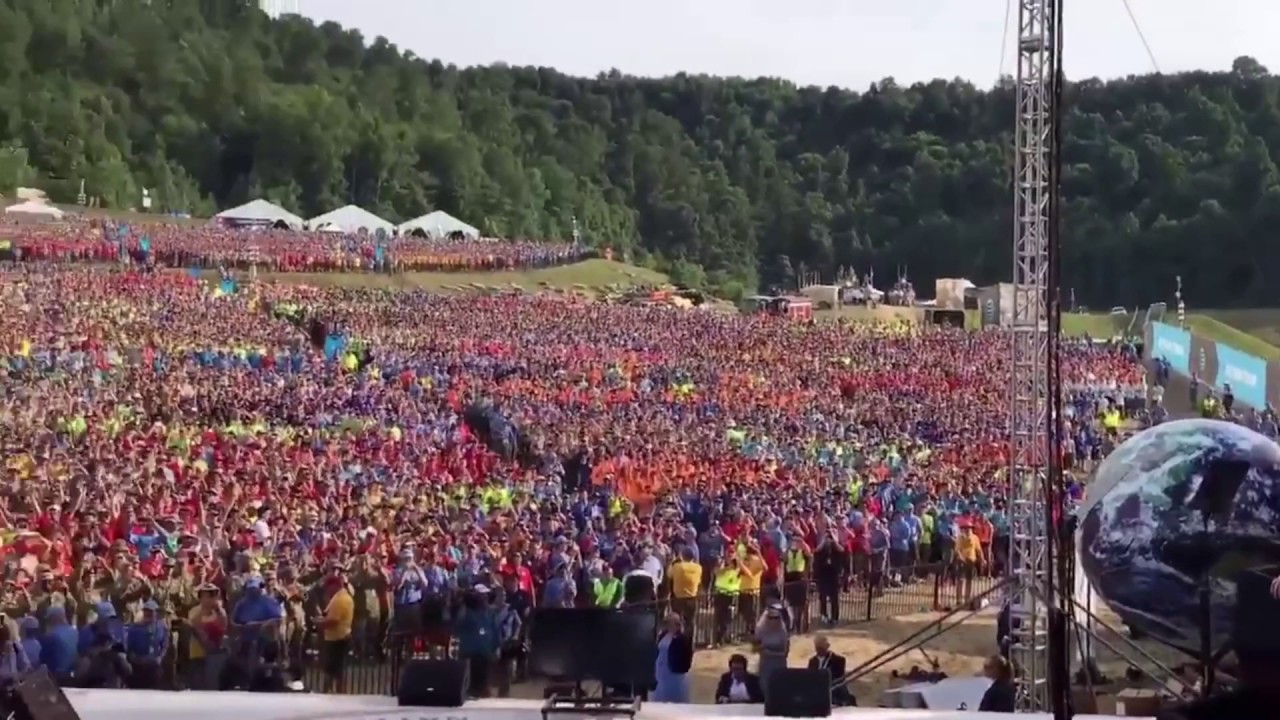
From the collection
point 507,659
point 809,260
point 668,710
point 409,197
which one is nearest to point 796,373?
point 507,659

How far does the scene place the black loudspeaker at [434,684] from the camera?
6207 millimetres

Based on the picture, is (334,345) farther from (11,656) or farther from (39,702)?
(39,702)

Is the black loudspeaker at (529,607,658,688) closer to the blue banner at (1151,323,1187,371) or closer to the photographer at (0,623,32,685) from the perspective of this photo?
the photographer at (0,623,32,685)

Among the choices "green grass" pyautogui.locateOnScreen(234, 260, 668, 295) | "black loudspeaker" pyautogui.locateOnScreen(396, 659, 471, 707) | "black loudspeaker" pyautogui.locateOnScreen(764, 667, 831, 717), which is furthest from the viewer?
"green grass" pyautogui.locateOnScreen(234, 260, 668, 295)

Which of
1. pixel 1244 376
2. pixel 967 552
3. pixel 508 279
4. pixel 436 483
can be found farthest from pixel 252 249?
pixel 967 552

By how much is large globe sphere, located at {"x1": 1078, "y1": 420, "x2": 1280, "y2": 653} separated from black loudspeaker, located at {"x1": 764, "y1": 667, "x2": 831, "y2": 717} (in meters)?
4.25

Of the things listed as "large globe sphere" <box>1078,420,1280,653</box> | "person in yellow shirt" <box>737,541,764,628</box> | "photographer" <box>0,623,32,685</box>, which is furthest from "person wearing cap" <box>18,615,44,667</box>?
"large globe sphere" <box>1078,420,1280,653</box>

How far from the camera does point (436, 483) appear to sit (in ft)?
59.2

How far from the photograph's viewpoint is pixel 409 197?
91.1 meters

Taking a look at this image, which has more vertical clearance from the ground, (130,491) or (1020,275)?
(1020,275)

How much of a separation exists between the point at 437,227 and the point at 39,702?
66.4 metres

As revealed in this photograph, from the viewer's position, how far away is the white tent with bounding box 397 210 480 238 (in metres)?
68.9

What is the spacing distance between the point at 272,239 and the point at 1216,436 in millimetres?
49616

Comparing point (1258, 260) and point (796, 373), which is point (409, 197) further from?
point (796, 373)
